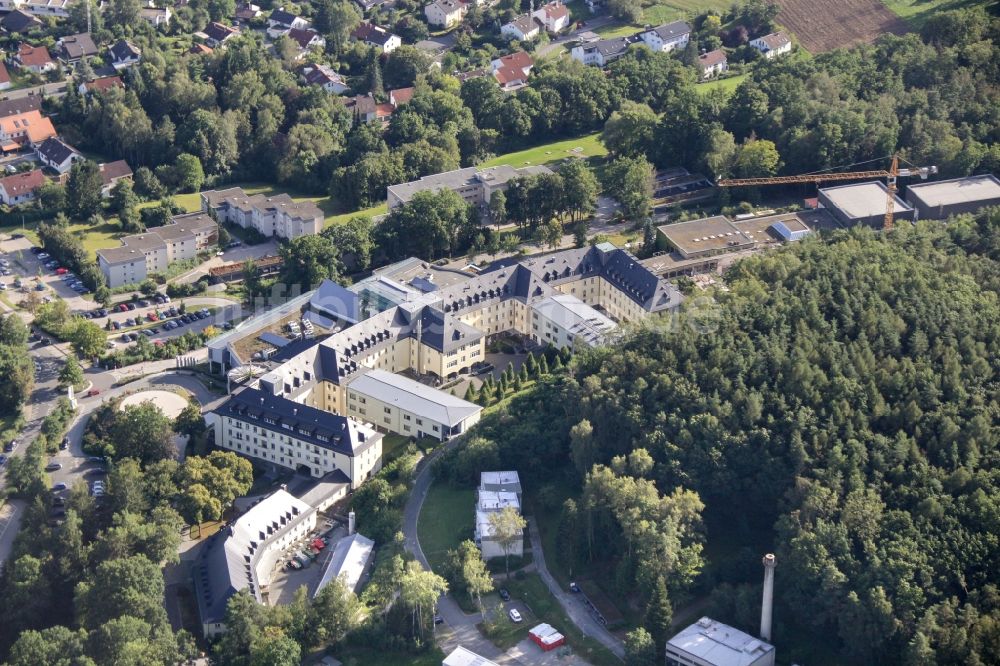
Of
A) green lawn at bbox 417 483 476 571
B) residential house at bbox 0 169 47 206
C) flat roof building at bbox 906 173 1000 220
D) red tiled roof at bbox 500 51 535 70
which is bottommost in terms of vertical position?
residential house at bbox 0 169 47 206

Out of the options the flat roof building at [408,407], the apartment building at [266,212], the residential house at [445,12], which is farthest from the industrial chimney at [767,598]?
the residential house at [445,12]

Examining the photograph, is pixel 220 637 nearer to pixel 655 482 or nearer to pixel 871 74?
pixel 655 482

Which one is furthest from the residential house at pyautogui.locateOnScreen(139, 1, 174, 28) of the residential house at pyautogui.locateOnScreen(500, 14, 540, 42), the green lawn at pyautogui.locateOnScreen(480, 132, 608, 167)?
the green lawn at pyautogui.locateOnScreen(480, 132, 608, 167)

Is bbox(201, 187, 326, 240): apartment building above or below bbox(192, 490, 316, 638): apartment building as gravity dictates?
below

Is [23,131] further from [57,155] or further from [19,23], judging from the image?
[19,23]

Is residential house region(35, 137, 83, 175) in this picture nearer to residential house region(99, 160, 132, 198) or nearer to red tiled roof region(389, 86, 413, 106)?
residential house region(99, 160, 132, 198)

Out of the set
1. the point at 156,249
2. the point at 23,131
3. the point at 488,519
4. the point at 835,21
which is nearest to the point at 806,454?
the point at 488,519
